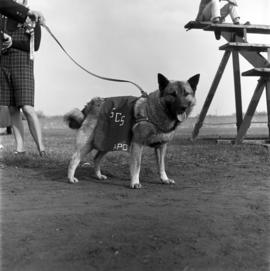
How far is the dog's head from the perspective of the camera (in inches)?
174

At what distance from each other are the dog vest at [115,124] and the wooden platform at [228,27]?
14.6 ft

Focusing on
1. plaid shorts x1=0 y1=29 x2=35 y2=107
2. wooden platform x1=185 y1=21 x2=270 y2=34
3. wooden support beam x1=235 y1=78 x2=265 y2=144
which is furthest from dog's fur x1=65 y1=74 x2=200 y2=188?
wooden platform x1=185 y1=21 x2=270 y2=34

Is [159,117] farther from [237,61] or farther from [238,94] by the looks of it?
[238,94]

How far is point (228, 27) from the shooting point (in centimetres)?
880

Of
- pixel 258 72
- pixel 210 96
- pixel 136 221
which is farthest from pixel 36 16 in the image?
pixel 210 96

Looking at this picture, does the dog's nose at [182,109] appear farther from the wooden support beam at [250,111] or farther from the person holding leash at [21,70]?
the wooden support beam at [250,111]

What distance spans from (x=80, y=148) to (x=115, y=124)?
0.54 meters

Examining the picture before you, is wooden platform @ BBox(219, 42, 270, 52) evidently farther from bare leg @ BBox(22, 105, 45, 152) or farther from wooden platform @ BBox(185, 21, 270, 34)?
bare leg @ BBox(22, 105, 45, 152)

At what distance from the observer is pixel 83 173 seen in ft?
17.9

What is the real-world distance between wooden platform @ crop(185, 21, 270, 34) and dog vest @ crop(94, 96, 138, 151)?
175 inches

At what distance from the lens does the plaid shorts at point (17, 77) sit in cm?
571

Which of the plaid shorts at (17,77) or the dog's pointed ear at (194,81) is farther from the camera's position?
the plaid shorts at (17,77)

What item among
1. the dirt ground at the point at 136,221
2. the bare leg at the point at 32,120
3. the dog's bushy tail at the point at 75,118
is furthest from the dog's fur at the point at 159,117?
the bare leg at the point at 32,120

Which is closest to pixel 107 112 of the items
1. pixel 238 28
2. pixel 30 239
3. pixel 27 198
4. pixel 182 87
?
pixel 182 87
